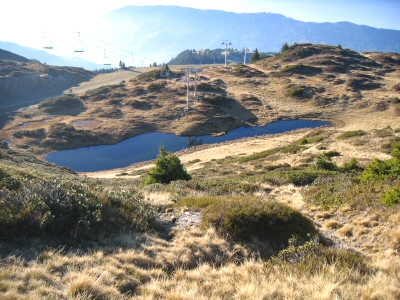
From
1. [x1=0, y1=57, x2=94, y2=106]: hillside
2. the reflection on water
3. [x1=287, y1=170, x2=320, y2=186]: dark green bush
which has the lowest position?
the reflection on water

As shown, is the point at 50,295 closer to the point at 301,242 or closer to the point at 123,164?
the point at 301,242

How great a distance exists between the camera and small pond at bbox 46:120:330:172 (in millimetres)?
49906

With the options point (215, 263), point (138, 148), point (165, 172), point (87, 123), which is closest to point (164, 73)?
point (87, 123)

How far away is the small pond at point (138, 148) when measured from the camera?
49.9 meters

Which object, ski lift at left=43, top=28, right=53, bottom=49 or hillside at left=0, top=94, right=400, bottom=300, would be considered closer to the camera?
hillside at left=0, top=94, right=400, bottom=300

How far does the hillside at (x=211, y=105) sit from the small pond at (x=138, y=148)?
2223mm

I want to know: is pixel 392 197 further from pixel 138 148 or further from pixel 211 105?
pixel 211 105

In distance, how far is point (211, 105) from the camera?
7169 cm

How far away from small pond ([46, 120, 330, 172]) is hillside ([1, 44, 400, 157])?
2223 millimetres

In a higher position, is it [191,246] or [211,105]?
[211,105]

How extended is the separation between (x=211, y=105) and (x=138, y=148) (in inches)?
965

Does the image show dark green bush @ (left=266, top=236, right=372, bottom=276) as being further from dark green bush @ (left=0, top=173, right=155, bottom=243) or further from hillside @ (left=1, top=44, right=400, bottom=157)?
hillside @ (left=1, top=44, right=400, bottom=157)

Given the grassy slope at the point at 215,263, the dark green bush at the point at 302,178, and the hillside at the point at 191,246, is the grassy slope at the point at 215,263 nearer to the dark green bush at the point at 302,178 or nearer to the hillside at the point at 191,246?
the hillside at the point at 191,246

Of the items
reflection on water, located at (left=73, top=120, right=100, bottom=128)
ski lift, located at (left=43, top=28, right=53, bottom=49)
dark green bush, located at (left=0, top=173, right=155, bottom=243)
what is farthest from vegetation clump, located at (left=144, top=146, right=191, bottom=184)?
ski lift, located at (left=43, top=28, right=53, bottom=49)
